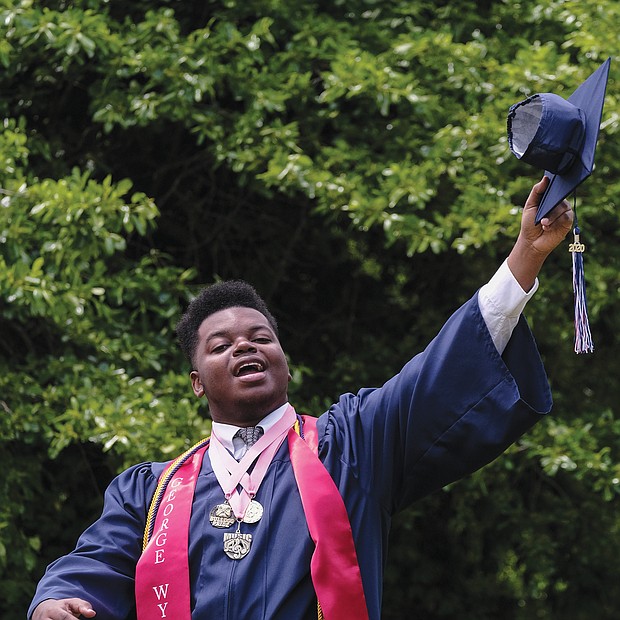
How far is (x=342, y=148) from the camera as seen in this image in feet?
17.1

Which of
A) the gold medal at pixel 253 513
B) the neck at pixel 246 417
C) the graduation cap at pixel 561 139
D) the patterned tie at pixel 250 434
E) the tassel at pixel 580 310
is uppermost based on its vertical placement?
the graduation cap at pixel 561 139

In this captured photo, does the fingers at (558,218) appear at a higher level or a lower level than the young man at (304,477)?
higher

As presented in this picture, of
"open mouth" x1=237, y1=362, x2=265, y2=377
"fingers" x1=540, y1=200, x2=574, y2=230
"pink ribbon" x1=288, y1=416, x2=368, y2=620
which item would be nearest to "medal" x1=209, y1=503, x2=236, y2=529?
"pink ribbon" x1=288, y1=416, x2=368, y2=620

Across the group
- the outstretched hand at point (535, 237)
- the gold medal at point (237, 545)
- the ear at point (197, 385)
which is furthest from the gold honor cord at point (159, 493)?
the outstretched hand at point (535, 237)

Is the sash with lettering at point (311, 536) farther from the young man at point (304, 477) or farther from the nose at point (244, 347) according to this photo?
the nose at point (244, 347)

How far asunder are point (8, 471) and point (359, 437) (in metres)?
2.18

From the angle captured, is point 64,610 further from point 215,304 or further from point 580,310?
point 580,310

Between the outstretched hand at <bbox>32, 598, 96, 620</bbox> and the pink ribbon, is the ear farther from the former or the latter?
the outstretched hand at <bbox>32, 598, 96, 620</bbox>

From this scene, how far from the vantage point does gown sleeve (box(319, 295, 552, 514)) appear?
2793 millimetres

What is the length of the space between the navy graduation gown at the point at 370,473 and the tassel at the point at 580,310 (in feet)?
0.42

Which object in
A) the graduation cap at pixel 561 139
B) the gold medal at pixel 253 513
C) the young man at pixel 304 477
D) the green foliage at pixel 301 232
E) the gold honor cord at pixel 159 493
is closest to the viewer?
the graduation cap at pixel 561 139

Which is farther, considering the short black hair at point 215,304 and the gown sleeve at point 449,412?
the short black hair at point 215,304

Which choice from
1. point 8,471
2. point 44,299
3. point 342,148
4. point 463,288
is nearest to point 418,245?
point 342,148

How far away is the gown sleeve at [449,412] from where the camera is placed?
110 inches
